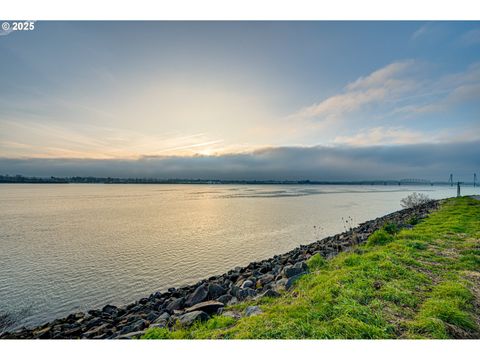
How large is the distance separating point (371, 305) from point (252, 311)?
6.91 feet

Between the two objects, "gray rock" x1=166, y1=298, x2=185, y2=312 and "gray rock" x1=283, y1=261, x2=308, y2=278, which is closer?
"gray rock" x1=166, y1=298, x2=185, y2=312

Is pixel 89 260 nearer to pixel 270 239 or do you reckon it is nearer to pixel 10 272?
pixel 10 272

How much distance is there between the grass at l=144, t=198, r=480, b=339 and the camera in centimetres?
372

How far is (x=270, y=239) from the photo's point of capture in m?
18.0

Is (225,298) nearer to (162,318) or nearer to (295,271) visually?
(162,318)

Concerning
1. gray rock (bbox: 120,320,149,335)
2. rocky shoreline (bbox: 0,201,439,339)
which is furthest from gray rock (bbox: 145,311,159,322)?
gray rock (bbox: 120,320,149,335)

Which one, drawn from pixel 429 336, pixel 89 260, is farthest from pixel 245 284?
pixel 89 260

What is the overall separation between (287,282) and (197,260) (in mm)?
8161

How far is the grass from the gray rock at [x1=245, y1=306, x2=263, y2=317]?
0.47 feet

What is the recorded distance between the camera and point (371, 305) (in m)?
4.34

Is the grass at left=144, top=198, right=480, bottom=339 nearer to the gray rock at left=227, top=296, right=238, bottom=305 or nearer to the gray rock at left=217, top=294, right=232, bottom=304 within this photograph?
the gray rock at left=227, top=296, right=238, bottom=305

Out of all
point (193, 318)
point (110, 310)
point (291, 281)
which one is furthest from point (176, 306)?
point (291, 281)

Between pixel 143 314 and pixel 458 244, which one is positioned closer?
pixel 143 314

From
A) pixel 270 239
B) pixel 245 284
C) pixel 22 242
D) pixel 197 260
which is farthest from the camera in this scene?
pixel 270 239
